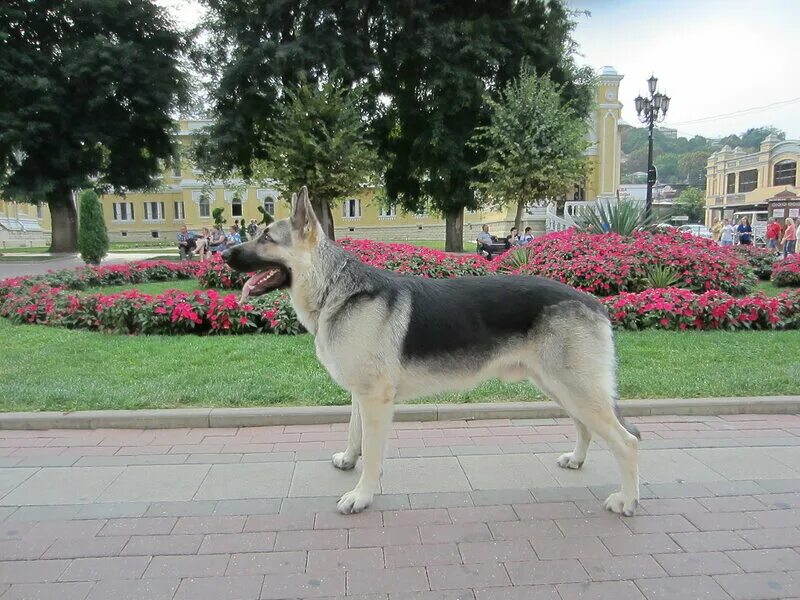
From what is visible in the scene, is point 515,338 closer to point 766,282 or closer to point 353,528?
point 353,528

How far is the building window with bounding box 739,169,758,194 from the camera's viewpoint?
76312 mm

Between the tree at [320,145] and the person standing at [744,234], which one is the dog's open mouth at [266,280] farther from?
the person standing at [744,234]

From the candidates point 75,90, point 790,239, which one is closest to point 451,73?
point 790,239

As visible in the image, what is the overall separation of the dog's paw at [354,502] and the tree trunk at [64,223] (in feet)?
110

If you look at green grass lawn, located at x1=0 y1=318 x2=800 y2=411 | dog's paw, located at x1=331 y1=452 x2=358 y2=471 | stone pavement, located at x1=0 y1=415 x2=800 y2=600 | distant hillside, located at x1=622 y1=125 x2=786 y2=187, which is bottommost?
stone pavement, located at x1=0 y1=415 x2=800 y2=600

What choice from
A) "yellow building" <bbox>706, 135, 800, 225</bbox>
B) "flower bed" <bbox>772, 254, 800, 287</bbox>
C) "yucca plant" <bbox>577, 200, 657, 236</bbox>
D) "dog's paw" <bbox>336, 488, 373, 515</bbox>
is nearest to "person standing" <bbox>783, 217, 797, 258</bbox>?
"flower bed" <bbox>772, 254, 800, 287</bbox>

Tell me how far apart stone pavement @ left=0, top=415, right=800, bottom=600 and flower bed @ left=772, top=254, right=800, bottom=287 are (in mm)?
10601

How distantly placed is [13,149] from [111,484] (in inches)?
1230

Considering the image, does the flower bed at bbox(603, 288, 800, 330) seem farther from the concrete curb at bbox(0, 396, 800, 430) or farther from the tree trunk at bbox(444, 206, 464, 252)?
the tree trunk at bbox(444, 206, 464, 252)

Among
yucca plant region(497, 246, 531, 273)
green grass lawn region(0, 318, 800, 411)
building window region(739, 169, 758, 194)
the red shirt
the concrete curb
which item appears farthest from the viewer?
building window region(739, 169, 758, 194)

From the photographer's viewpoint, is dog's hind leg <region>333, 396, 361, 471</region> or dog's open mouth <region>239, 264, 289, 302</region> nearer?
dog's open mouth <region>239, 264, 289, 302</region>

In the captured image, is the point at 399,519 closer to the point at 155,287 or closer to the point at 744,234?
the point at 155,287

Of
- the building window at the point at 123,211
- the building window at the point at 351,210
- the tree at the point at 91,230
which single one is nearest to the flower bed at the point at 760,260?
the tree at the point at 91,230

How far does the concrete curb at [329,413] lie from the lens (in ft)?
17.2
